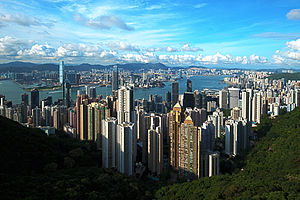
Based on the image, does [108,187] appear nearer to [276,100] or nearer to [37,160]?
[37,160]

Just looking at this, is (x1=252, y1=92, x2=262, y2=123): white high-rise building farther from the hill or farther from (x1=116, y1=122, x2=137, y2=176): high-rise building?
the hill

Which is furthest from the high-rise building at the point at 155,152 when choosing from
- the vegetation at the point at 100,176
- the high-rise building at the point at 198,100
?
the high-rise building at the point at 198,100

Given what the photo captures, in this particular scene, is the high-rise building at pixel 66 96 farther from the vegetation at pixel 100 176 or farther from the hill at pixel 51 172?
the hill at pixel 51 172

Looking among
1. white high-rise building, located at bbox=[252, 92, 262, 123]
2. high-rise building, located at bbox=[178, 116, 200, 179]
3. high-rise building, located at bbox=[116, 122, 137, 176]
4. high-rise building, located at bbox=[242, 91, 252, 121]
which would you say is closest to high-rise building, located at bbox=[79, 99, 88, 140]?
high-rise building, located at bbox=[116, 122, 137, 176]

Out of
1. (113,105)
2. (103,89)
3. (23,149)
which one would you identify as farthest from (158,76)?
(23,149)

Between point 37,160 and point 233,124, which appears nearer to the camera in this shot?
point 37,160

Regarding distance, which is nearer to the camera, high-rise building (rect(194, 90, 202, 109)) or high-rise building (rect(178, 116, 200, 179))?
high-rise building (rect(178, 116, 200, 179))
